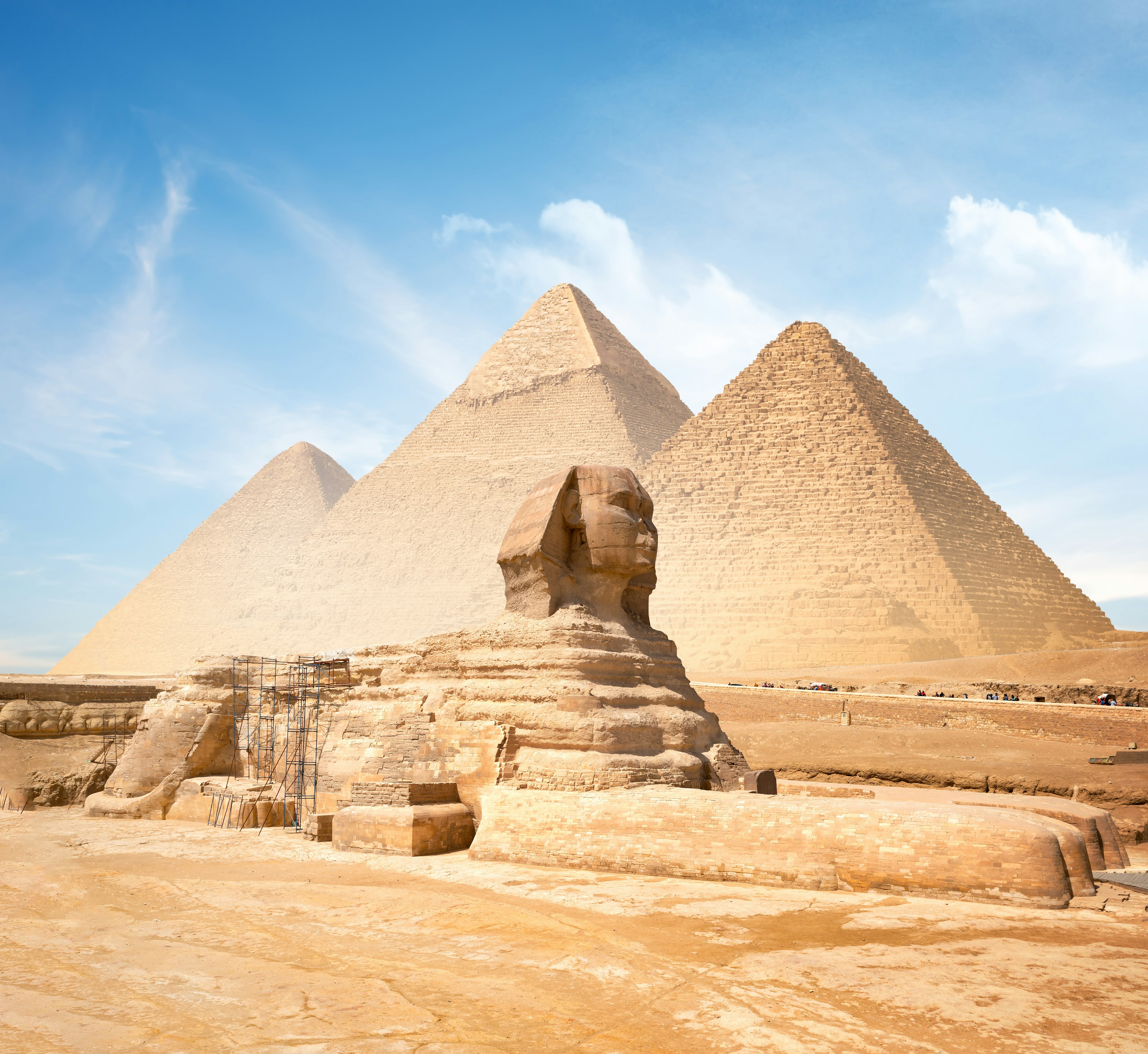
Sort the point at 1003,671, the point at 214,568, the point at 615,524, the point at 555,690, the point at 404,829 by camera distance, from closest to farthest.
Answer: the point at 404,829 → the point at 555,690 → the point at 615,524 → the point at 1003,671 → the point at 214,568

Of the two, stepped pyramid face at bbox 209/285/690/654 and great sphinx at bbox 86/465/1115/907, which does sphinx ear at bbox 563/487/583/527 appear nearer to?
great sphinx at bbox 86/465/1115/907

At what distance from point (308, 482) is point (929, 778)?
248ft

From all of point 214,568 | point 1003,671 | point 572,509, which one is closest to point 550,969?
point 572,509

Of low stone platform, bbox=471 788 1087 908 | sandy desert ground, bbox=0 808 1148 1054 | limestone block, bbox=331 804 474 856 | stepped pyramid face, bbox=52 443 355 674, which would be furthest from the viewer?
stepped pyramid face, bbox=52 443 355 674

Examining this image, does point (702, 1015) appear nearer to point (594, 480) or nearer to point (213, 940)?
point (213, 940)

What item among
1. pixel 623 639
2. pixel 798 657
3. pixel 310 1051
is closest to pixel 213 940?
pixel 310 1051

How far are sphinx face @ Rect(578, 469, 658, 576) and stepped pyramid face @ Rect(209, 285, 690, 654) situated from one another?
159ft

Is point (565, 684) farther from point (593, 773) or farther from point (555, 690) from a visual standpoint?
point (593, 773)

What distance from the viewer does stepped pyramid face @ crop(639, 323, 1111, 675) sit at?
3469 centimetres

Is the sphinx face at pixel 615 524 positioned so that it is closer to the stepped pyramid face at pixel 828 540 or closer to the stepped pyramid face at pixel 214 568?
the stepped pyramid face at pixel 828 540

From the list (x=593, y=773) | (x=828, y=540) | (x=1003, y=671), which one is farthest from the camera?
(x=828, y=540)

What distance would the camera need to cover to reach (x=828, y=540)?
131 ft

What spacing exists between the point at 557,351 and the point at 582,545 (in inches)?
2379

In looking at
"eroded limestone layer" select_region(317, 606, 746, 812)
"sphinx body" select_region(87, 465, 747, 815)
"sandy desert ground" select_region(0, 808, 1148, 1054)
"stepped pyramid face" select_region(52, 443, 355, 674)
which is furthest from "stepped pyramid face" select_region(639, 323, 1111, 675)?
"stepped pyramid face" select_region(52, 443, 355, 674)
